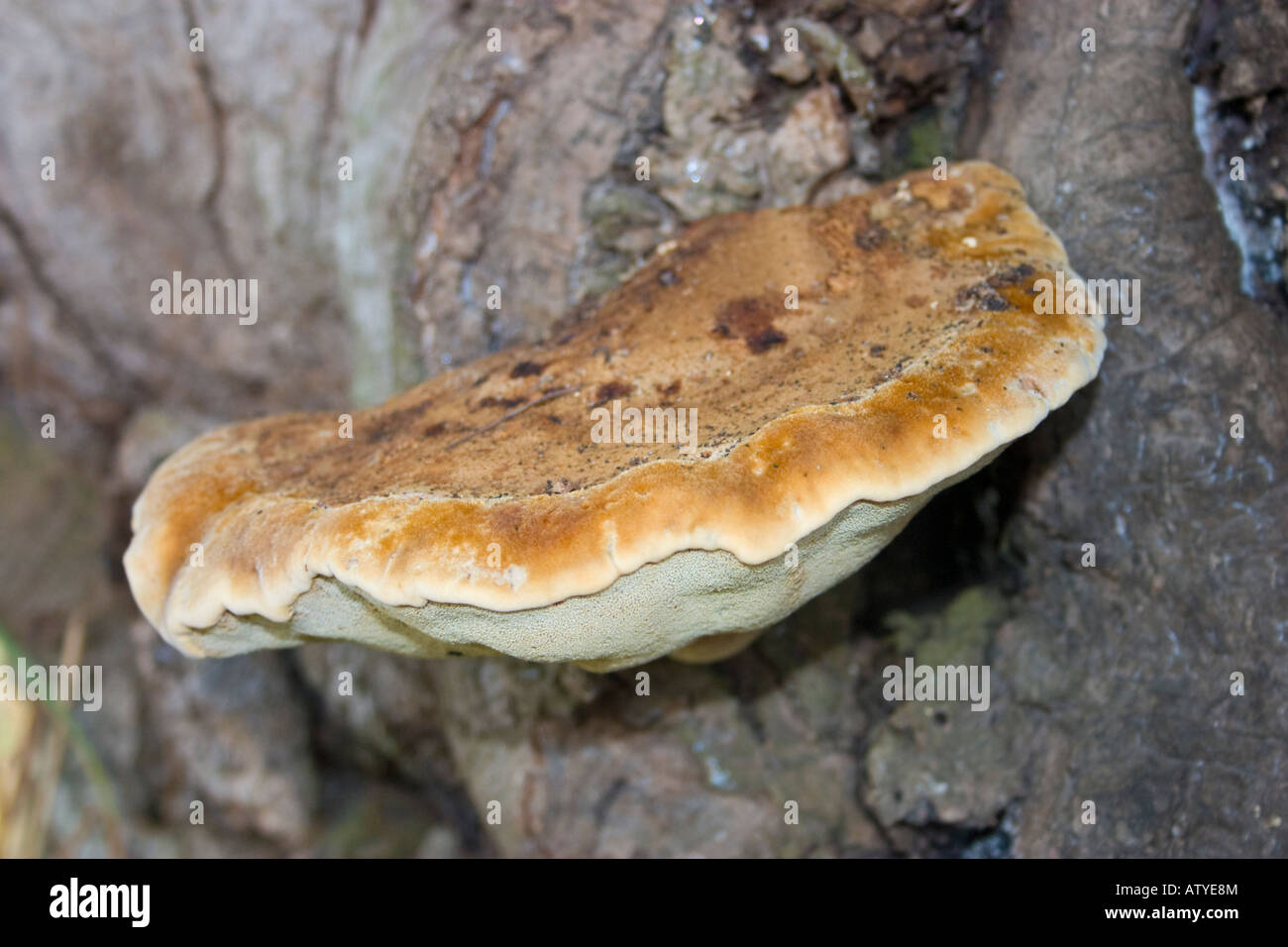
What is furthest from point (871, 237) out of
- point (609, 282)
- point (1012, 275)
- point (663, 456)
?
point (663, 456)

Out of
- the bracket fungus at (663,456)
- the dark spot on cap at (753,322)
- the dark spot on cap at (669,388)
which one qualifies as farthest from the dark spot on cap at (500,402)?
the dark spot on cap at (753,322)

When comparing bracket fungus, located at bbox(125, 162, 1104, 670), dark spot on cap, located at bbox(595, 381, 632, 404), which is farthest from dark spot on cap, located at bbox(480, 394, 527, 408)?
dark spot on cap, located at bbox(595, 381, 632, 404)

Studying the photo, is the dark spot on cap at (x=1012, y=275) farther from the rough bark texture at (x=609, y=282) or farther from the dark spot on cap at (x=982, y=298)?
the rough bark texture at (x=609, y=282)

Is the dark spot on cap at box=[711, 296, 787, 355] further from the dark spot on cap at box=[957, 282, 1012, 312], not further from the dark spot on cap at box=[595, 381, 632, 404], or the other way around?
the dark spot on cap at box=[957, 282, 1012, 312]

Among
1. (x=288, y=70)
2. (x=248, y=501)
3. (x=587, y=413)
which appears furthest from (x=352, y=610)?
(x=288, y=70)

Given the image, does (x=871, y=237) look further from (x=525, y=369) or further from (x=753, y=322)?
(x=525, y=369)
